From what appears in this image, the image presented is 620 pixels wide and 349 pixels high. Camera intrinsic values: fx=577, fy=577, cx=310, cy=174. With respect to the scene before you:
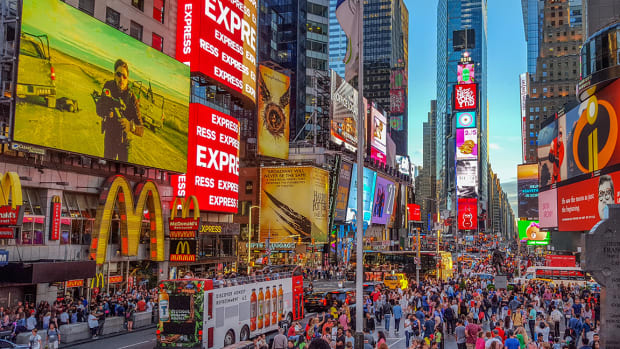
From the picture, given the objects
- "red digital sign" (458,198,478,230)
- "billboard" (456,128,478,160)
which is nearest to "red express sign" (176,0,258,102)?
"red digital sign" (458,198,478,230)

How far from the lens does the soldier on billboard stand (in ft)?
123

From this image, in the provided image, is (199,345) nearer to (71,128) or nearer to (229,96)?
(71,128)

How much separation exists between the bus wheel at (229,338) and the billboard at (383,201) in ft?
273

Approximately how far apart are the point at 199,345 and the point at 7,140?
17.3m

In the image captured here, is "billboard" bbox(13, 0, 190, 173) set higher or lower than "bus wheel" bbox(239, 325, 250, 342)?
higher

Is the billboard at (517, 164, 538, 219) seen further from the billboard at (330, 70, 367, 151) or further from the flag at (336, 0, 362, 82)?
the flag at (336, 0, 362, 82)

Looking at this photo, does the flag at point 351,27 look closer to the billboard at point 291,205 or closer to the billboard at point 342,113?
the billboard at point 291,205

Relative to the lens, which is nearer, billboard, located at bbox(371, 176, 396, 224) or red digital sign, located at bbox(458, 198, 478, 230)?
billboard, located at bbox(371, 176, 396, 224)

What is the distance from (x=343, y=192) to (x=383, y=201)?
2669 centimetres

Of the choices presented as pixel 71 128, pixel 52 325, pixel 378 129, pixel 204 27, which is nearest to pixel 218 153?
pixel 204 27

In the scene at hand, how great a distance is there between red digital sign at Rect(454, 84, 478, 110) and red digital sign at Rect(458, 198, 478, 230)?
21425 millimetres

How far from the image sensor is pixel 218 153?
182ft

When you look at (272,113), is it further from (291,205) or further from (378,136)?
(378,136)

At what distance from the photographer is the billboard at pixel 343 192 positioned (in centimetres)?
8462
